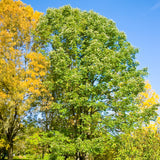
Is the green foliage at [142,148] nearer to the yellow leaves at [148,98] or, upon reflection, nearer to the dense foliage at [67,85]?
the dense foliage at [67,85]

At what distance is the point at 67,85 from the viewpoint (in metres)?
16.5

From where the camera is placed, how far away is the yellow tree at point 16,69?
1599cm

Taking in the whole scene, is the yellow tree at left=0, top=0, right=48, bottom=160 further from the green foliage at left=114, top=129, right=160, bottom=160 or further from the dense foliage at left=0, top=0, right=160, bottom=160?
the green foliage at left=114, top=129, right=160, bottom=160

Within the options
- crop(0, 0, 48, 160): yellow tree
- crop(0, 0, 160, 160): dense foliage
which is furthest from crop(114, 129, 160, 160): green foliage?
crop(0, 0, 48, 160): yellow tree

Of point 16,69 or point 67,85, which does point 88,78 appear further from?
point 16,69

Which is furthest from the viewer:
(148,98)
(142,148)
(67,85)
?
(148,98)

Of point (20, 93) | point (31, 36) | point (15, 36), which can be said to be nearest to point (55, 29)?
point (31, 36)

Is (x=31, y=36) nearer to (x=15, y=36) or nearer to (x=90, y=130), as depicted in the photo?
(x=15, y=36)

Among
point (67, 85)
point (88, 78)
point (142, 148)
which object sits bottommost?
point (142, 148)

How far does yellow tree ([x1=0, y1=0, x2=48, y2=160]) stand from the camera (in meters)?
16.0

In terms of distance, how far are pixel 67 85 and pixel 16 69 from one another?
5434 mm

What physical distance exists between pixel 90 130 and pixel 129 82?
6010 millimetres

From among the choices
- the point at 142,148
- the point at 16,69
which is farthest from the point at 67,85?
the point at 142,148

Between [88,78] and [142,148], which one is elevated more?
[88,78]
